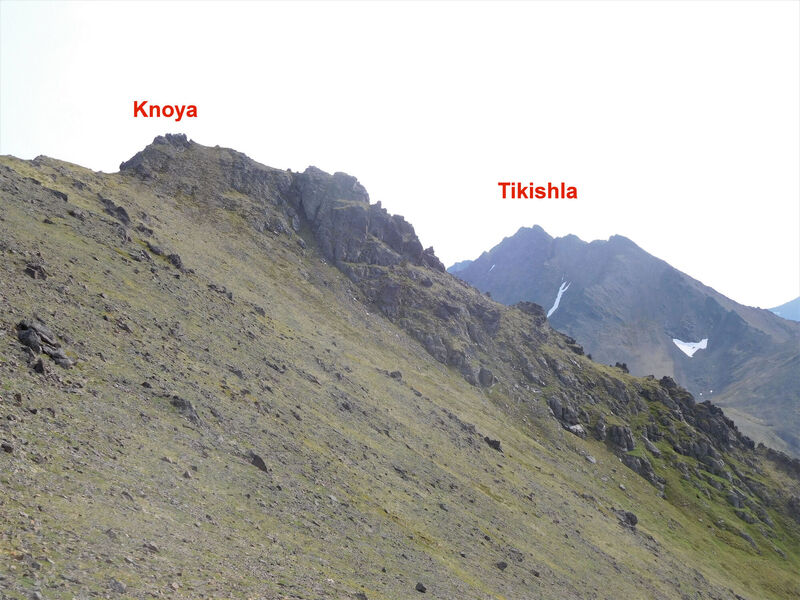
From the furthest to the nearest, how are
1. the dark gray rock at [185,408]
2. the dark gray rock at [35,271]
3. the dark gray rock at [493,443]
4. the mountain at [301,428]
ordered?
1. the dark gray rock at [493,443]
2. the dark gray rock at [35,271]
3. the dark gray rock at [185,408]
4. the mountain at [301,428]

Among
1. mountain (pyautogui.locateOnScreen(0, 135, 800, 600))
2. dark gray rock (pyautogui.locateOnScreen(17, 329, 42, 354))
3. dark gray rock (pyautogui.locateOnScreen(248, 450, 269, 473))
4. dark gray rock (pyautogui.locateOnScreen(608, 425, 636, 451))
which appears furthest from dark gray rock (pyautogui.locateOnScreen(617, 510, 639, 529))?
dark gray rock (pyautogui.locateOnScreen(17, 329, 42, 354))

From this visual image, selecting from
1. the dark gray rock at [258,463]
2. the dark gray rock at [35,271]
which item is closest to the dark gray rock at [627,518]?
the dark gray rock at [258,463]

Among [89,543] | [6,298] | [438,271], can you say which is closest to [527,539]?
[89,543]

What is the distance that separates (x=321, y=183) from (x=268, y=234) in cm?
3187

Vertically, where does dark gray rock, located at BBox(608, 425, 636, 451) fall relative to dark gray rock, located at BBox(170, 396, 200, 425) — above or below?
below

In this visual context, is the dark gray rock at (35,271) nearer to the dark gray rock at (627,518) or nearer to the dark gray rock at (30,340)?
the dark gray rock at (30,340)

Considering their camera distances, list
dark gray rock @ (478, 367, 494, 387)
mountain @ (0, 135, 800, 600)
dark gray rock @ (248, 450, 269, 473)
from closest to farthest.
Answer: mountain @ (0, 135, 800, 600) < dark gray rock @ (248, 450, 269, 473) < dark gray rock @ (478, 367, 494, 387)

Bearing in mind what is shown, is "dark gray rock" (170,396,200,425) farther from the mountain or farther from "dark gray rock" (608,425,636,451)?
"dark gray rock" (608,425,636,451)

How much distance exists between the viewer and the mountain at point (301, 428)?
23.8 metres

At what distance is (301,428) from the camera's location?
153ft

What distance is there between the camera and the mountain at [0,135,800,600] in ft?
77.9

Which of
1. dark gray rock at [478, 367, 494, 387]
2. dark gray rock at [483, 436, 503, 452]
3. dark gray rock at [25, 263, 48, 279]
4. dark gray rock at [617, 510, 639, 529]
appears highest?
dark gray rock at [25, 263, 48, 279]

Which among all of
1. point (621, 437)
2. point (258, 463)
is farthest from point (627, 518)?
point (258, 463)

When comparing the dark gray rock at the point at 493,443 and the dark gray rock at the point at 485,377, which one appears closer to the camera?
the dark gray rock at the point at 493,443
